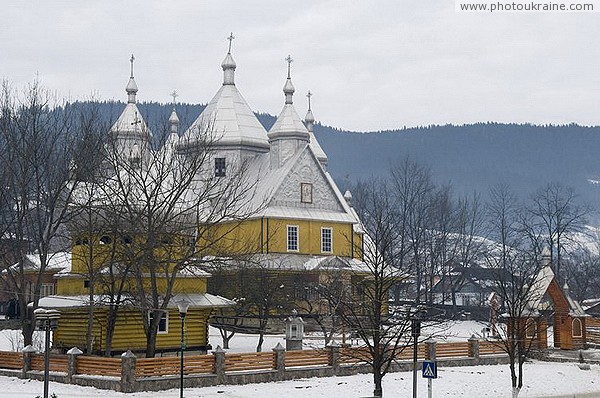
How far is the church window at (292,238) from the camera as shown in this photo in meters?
57.5

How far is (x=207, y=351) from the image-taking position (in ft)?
127

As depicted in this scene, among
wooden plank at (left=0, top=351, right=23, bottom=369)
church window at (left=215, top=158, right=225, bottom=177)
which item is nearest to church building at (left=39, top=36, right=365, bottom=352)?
church window at (left=215, top=158, right=225, bottom=177)

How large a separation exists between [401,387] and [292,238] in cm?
2590

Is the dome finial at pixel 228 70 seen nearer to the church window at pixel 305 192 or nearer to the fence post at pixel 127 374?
the church window at pixel 305 192

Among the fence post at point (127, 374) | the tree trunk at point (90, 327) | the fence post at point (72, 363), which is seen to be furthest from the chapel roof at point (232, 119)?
the fence post at point (127, 374)

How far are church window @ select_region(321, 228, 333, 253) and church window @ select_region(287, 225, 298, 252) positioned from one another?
6.81 ft

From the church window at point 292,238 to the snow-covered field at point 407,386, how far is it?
1718 cm

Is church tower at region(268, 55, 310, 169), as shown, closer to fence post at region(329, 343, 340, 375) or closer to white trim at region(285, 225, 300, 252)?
white trim at region(285, 225, 300, 252)

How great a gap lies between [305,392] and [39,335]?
1805 cm

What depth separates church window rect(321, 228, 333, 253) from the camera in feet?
194

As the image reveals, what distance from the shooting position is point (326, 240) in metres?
59.2

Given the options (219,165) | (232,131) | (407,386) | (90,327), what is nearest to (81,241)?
(90,327)

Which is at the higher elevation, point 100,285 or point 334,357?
point 100,285

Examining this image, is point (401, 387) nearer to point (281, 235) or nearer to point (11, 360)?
point (11, 360)
